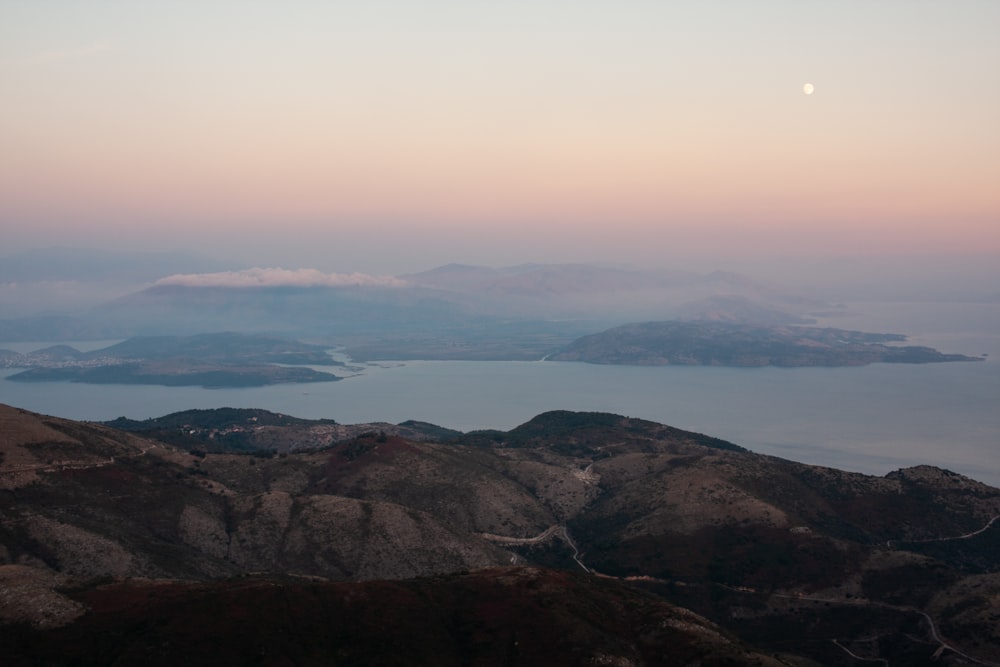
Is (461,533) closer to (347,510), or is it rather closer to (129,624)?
(347,510)

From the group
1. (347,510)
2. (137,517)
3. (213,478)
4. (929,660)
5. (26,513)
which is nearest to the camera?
(929,660)

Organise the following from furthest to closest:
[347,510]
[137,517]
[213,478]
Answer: [213,478] < [347,510] < [137,517]

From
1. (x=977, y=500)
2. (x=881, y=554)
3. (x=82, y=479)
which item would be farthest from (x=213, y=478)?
(x=977, y=500)

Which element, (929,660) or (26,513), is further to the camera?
(26,513)

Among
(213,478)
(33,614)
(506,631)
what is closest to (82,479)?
(213,478)

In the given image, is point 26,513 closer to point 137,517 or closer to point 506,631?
point 137,517

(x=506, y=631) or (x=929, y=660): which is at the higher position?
(x=506, y=631)
